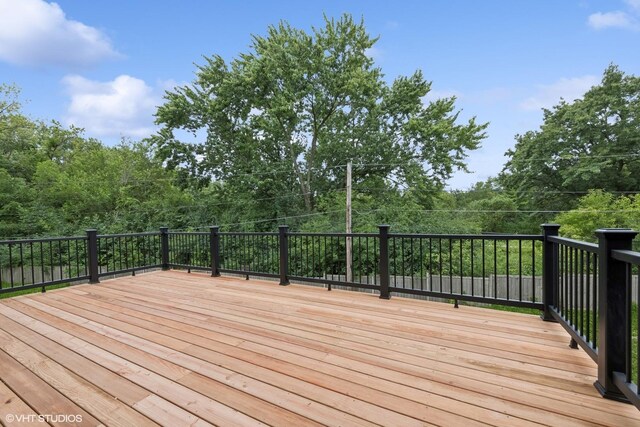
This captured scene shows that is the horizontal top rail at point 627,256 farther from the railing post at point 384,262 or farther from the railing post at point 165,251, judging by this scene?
the railing post at point 165,251

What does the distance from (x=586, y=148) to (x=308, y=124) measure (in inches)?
476

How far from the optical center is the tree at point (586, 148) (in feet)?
40.7

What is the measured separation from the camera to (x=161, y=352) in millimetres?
2150

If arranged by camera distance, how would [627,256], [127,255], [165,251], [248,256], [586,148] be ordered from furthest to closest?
1. [586,148]
2. [127,255]
3. [248,256]
4. [165,251]
5. [627,256]

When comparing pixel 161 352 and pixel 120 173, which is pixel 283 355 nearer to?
pixel 161 352

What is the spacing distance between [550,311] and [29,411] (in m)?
3.56

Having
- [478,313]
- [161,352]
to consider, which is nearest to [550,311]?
[478,313]

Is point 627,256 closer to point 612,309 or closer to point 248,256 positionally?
point 612,309

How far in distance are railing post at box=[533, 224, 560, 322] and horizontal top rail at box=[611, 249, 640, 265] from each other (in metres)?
1.19

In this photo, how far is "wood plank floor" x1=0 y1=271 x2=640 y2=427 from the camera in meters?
1.42

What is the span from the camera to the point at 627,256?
4.32ft

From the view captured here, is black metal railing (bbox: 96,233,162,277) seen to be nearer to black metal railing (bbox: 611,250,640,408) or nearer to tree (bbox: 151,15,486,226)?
tree (bbox: 151,15,486,226)

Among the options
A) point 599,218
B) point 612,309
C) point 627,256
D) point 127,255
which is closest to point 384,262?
point 612,309

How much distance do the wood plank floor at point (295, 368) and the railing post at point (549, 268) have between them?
0.18 m
